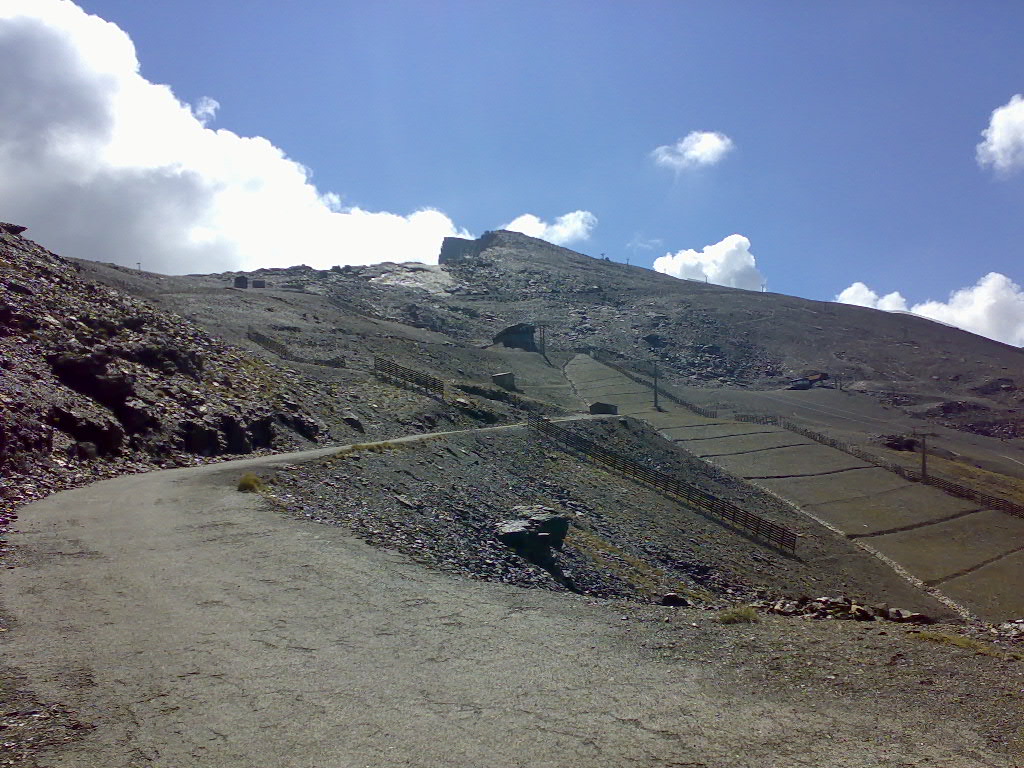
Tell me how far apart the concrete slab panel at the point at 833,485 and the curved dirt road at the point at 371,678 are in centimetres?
3846

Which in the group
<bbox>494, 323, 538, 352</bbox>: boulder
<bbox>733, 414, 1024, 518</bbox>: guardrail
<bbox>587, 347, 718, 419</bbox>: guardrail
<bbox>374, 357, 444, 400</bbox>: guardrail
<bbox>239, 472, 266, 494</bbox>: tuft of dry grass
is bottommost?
<bbox>239, 472, 266, 494</bbox>: tuft of dry grass

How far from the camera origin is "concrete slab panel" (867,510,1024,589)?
37.7 m

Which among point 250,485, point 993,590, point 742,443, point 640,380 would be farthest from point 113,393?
point 640,380

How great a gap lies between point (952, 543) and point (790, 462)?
48.5 feet

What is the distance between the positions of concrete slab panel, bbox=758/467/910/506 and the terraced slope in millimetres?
65

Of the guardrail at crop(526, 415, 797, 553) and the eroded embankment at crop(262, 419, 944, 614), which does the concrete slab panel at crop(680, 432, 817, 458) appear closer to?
the eroded embankment at crop(262, 419, 944, 614)

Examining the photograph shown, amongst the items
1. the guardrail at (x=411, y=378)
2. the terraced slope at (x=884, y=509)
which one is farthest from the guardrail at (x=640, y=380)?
the guardrail at (x=411, y=378)

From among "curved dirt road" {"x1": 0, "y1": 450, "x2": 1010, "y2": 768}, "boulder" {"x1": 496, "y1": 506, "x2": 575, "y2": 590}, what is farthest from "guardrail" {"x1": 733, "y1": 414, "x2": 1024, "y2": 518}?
"curved dirt road" {"x1": 0, "y1": 450, "x2": 1010, "y2": 768}

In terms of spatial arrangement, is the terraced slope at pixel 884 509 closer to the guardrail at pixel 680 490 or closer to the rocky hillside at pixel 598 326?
the guardrail at pixel 680 490

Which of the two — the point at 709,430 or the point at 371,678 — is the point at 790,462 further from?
the point at 371,678

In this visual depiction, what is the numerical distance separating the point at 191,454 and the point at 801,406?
79.9 meters

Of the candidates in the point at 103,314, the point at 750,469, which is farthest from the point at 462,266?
the point at 103,314

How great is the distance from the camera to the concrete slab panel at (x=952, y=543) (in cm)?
→ 3772

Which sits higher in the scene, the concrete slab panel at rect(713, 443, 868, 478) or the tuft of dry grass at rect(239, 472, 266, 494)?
the concrete slab panel at rect(713, 443, 868, 478)
